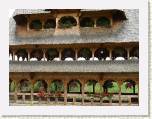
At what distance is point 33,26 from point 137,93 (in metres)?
1.89

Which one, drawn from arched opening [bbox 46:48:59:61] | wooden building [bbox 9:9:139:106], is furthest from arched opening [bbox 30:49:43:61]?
arched opening [bbox 46:48:59:61]

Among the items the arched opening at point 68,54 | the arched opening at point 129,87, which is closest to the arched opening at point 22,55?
the arched opening at point 68,54

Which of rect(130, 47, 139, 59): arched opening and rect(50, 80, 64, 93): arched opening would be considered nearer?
rect(130, 47, 139, 59): arched opening

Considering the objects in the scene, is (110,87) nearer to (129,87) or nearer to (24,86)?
(129,87)

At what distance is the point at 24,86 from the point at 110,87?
4.12 feet

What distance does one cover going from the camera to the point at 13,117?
7.12m

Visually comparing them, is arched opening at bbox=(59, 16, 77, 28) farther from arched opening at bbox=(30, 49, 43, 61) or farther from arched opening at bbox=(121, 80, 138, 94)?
arched opening at bbox=(121, 80, 138, 94)

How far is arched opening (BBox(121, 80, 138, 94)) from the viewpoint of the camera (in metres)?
7.28

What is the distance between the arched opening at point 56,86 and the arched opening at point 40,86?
0.10 metres

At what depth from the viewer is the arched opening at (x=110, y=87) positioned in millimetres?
7416

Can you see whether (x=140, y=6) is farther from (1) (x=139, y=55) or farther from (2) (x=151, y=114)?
(2) (x=151, y=114)

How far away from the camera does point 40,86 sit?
24.7ft

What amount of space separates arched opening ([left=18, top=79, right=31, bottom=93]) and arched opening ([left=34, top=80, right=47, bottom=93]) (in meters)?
0.10

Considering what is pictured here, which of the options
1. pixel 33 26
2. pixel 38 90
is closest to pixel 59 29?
pixel 33 26
